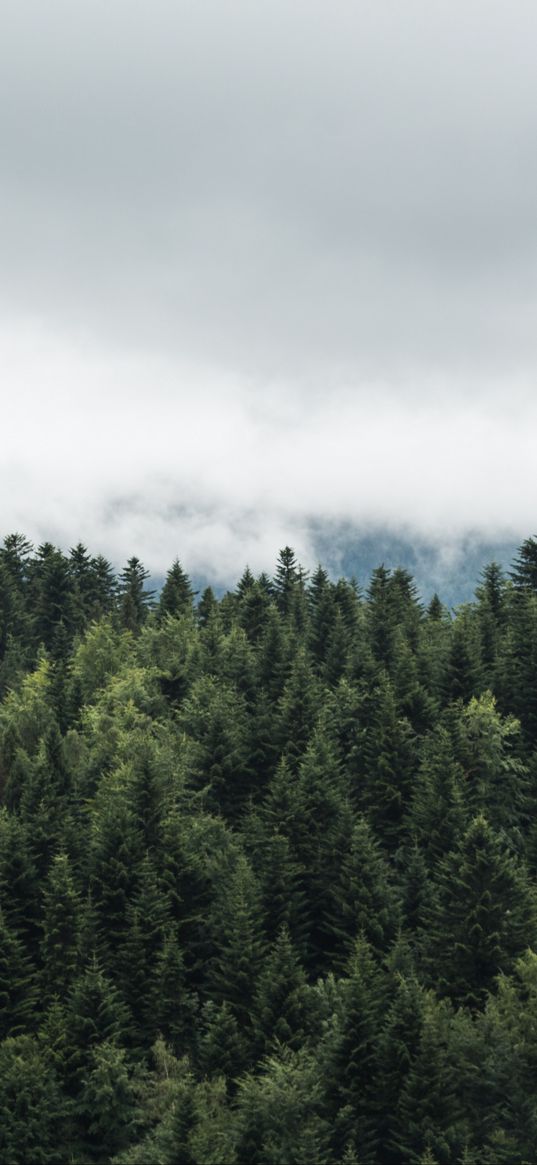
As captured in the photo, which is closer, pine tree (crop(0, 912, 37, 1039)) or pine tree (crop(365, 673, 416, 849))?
pine tree (crop(0, 912, 37, 1039))

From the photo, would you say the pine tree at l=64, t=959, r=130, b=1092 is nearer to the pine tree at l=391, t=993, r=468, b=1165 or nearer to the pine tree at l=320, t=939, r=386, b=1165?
the pine tree at l=320, t=939, r=386, b=1165

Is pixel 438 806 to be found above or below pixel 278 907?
above

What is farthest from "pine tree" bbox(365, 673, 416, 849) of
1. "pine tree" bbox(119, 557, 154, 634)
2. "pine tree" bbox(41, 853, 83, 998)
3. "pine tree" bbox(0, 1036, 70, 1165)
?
"pine tree" bbox(119, 557, 154, 634)

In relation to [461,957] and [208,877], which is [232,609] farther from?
[461,957]

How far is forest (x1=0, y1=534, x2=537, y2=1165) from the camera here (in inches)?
1813

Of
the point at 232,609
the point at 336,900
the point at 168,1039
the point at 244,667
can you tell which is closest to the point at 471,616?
the point at 244,667

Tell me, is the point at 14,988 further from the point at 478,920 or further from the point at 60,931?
the point at 478,920

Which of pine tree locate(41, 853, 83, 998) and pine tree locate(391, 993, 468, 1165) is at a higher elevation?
pine tree locate(41, 853, 83, 998)

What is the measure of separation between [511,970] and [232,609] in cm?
7803

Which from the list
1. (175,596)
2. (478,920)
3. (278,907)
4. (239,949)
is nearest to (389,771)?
(278,907)

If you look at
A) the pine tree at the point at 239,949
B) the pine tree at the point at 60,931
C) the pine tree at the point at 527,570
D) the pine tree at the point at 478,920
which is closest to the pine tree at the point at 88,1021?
the pine tree at the point at 60,931

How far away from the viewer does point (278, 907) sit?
6100cm

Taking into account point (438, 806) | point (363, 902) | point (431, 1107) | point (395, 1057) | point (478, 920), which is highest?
point (438, 806)

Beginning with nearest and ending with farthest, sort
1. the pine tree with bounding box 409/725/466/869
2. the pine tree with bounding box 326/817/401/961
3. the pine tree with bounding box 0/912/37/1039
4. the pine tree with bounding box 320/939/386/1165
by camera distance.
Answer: the pine tree with bounding box 320/939/386/1165 → the pine tree with bounding box 0/912/37/1039 → the pine tree with bounding box 326/817/401/961 → the pine tree with bounding box 409/725/466/869
